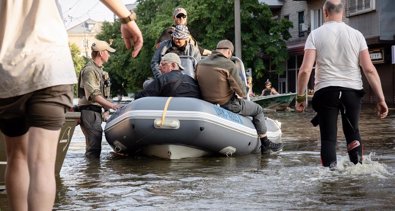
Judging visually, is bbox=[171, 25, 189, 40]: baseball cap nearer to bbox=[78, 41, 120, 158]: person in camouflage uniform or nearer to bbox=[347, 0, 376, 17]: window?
bbox=[78, 41, 120, 158]: person in camouflage uniform

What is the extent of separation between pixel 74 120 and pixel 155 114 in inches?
92.1

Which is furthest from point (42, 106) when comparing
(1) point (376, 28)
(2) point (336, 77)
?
(1) point (376, 28)

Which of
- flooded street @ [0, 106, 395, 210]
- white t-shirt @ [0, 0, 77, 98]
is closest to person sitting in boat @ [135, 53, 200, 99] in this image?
flooded street @ [0, 106, 395, 210]

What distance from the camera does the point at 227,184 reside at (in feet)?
24.3

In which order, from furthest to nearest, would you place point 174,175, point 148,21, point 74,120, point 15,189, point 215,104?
1. point 148,21
2. point 215,104
3. point 174,175
4. point 74,120
5. point 15,189

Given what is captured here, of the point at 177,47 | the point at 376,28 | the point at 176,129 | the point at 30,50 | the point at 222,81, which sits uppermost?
the point at 30,50

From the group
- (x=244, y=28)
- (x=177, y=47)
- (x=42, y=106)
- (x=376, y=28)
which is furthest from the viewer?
(x=244, y=28)

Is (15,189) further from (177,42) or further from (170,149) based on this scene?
(177,42)

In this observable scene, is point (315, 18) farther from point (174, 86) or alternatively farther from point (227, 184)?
point (227, 184)

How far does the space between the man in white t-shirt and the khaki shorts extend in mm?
4485

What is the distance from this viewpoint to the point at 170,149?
10242 millimetres

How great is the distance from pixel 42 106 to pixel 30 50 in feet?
0.88

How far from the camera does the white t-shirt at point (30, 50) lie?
363 cm

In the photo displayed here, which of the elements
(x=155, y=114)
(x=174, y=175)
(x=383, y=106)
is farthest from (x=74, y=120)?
(x=383, y=106)
